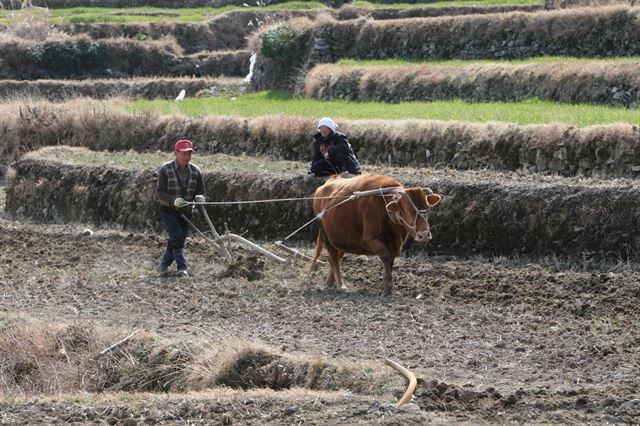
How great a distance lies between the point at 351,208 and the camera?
671 inches

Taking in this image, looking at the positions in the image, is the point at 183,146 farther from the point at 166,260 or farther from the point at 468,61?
the point at 468,61

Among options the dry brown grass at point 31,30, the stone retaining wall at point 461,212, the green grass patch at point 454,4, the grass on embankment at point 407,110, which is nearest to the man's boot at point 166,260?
the stone retaining wall at point 461,212

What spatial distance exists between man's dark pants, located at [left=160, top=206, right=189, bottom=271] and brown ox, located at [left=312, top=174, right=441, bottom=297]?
2.18 metres

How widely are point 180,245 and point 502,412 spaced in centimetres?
874

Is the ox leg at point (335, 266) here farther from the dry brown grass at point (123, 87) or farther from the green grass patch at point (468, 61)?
the dry brown grass at point (123, 87)

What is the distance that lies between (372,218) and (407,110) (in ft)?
34.7

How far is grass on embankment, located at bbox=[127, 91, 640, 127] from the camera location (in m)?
22.9

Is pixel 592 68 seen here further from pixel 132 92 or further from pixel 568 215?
pixel 132 92

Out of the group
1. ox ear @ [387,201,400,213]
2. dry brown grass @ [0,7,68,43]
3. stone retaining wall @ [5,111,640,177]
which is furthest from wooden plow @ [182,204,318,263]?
dry brown grass @ [0,7,68,43]

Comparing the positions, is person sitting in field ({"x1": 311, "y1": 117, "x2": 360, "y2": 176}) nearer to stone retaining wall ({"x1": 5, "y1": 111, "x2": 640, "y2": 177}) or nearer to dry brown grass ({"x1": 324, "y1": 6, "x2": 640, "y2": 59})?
stone retaining wall ({"x1": 5, "y1": 111, "x2": 640, "y2": 177})

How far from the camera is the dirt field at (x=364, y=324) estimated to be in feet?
35.7

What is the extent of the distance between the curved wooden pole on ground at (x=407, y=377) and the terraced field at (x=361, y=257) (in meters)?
0.08

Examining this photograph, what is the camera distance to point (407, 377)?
11.7 m

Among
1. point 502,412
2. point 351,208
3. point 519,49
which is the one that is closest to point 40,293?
point 351,208
